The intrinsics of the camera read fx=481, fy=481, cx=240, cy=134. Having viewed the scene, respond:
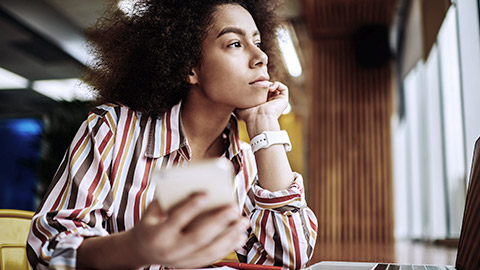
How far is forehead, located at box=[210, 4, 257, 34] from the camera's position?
5.06 ft

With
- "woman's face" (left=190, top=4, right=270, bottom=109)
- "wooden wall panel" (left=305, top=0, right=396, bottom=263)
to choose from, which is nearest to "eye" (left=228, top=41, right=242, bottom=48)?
"woman's face" (left=190, top=4, right=270, bottom=109)

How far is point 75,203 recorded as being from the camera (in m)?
1.09

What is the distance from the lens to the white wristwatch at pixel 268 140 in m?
1.40

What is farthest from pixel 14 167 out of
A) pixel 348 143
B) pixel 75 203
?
pixel 75 203

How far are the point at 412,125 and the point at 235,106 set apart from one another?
813 centimetres

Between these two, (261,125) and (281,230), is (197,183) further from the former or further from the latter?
(261,125)

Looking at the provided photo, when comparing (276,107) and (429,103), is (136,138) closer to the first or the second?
(276,107)

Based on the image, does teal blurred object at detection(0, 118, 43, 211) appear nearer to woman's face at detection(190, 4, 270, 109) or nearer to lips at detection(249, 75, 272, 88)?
woman's face at detection(190, 4, 270, 109)

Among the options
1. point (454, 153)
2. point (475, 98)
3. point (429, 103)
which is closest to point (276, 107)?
point (475, 98)

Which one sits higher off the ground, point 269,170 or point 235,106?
point 235,106

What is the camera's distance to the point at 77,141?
1.21 m

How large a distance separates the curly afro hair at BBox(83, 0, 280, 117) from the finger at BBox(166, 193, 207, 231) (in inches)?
37.3

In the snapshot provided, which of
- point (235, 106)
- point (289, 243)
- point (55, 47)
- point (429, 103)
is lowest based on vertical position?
point (289, 243)

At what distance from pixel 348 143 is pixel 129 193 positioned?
679 centimetres
